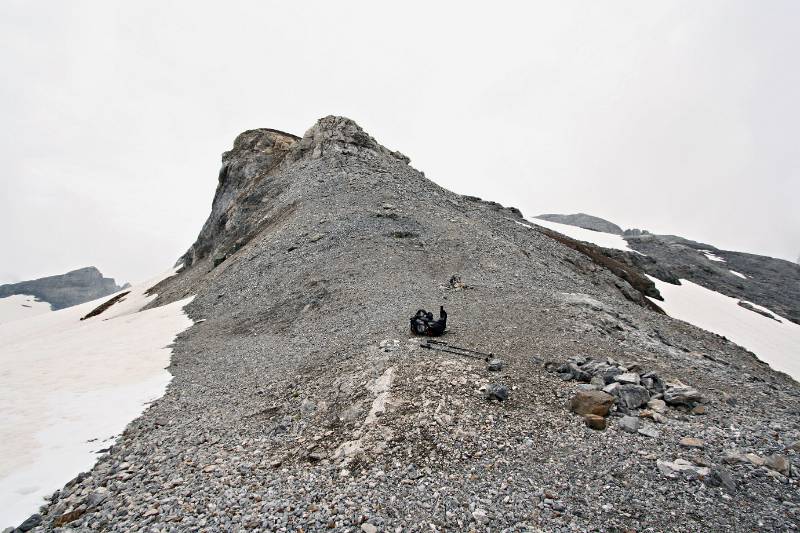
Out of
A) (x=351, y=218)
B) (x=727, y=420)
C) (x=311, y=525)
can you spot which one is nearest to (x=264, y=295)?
(x=351, y=218)

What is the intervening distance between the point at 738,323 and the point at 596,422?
50465 millimetres

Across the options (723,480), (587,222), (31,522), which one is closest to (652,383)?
(723,480)

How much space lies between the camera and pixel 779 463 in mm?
7469

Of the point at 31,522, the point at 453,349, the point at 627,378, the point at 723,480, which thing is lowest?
the point at 31,522

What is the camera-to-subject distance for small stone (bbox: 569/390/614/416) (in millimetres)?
9586

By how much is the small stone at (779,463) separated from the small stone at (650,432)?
1732 mm

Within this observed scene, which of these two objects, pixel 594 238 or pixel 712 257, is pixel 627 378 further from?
pixel 712 257

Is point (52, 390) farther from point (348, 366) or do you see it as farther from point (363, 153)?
point (363, 153)

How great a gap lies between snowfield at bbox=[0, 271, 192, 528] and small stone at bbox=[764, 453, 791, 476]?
14.1 metres

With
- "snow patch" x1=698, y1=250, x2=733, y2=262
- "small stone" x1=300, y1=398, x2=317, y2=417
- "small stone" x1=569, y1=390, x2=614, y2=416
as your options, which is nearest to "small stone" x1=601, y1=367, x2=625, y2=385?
"small stone" x1=569, y1=390, x2=614, y2=416

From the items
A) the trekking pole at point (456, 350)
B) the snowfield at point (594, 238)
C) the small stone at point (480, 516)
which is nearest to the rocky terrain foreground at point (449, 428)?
the small stone at point (480, 516)

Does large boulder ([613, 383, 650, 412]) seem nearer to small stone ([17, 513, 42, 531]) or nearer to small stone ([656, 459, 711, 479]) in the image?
small stone ([656, 459, 711, 479])

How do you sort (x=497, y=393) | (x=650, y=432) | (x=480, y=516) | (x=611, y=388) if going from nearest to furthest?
(x=480, y=516)
(x=650, y=432)
(x=497, y=393)
(x=611, y=388)

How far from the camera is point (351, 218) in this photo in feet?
108
